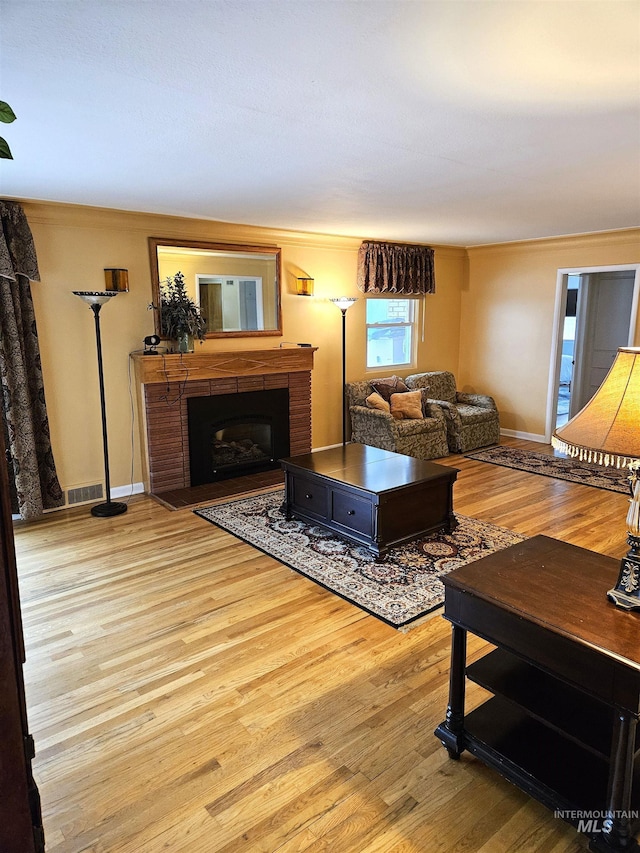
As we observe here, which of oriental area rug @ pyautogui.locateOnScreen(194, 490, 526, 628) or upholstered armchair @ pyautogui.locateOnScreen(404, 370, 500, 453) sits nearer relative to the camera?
oriental area rug @ pyautogui.locateOnScreen(194, 490, 526, 628)

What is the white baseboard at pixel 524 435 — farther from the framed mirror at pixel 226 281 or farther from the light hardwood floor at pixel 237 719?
the framed mirror at pixel 226 281

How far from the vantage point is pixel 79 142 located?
8.80 feet

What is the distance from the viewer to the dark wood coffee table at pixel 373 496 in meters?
3.56

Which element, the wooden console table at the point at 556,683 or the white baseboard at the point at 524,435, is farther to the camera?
the white baseboard at the point at 524,435

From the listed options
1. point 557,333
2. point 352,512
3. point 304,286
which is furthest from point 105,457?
point 557,333

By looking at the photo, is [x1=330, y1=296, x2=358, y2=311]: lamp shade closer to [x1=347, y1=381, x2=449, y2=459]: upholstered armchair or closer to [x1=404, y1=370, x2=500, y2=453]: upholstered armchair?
[x1=347, y1=381, x2=449, y2=459]: upholstered armchair

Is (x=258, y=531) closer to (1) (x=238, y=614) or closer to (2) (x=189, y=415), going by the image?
(1) (x=238, y=614)

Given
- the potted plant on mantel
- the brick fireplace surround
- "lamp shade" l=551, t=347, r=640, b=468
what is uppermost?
the potted plant on mantel

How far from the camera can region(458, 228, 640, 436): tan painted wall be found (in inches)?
252

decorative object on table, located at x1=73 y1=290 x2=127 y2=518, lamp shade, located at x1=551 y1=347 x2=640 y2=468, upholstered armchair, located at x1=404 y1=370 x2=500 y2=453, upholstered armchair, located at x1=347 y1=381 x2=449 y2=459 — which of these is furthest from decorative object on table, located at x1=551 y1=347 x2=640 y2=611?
upholstered armchair, located at x1=404 y1=370 x2=500 y2=453

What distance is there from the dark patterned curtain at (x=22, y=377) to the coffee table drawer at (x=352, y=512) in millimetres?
2324

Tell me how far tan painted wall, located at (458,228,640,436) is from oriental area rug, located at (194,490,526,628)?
328cm

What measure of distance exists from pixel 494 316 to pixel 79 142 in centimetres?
572

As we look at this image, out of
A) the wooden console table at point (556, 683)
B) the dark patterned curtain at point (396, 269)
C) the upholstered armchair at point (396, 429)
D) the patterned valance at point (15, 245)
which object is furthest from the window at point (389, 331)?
the wooden console table at point (556, 683)
